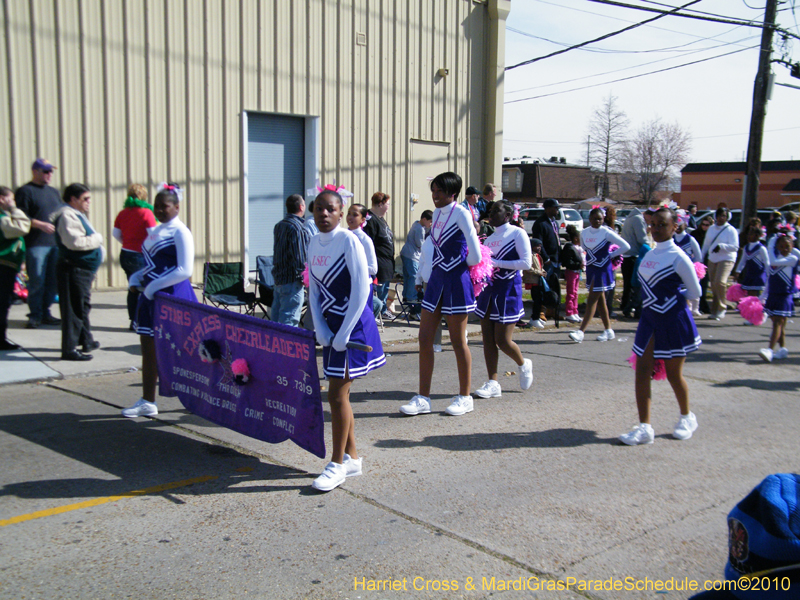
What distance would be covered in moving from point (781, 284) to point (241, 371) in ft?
23.8

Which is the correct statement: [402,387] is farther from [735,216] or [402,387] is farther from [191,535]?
[735,216]

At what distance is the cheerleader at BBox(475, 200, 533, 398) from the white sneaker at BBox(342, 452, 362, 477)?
7.92ft

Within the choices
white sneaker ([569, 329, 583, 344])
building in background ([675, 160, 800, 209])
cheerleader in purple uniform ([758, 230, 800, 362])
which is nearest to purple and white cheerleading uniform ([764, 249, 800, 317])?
cheerleader in purple uniform ([758, 230, 800, 362])

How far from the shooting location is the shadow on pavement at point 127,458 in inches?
174

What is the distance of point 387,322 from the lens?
11.1m

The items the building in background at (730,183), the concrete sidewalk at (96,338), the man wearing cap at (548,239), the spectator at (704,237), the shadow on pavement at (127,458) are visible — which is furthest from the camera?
the building in background at (730,183)

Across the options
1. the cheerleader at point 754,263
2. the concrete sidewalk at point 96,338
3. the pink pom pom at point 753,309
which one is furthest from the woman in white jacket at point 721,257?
the concrete sidewalk at point 96,338

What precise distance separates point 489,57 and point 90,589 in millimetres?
15513

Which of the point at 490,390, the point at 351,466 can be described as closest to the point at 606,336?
the point at 490,390

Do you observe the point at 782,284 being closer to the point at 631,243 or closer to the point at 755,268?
the point at 755,268

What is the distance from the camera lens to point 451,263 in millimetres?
6102

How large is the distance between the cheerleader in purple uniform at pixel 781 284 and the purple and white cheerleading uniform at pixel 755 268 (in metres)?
1.57

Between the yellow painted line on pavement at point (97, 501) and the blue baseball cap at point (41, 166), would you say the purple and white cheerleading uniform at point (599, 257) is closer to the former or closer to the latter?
the yellow painted line on pavement at point (97, 501)

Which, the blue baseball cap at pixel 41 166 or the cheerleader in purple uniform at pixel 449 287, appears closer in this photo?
the cheerleader in purple uniform at pixel 449 287
